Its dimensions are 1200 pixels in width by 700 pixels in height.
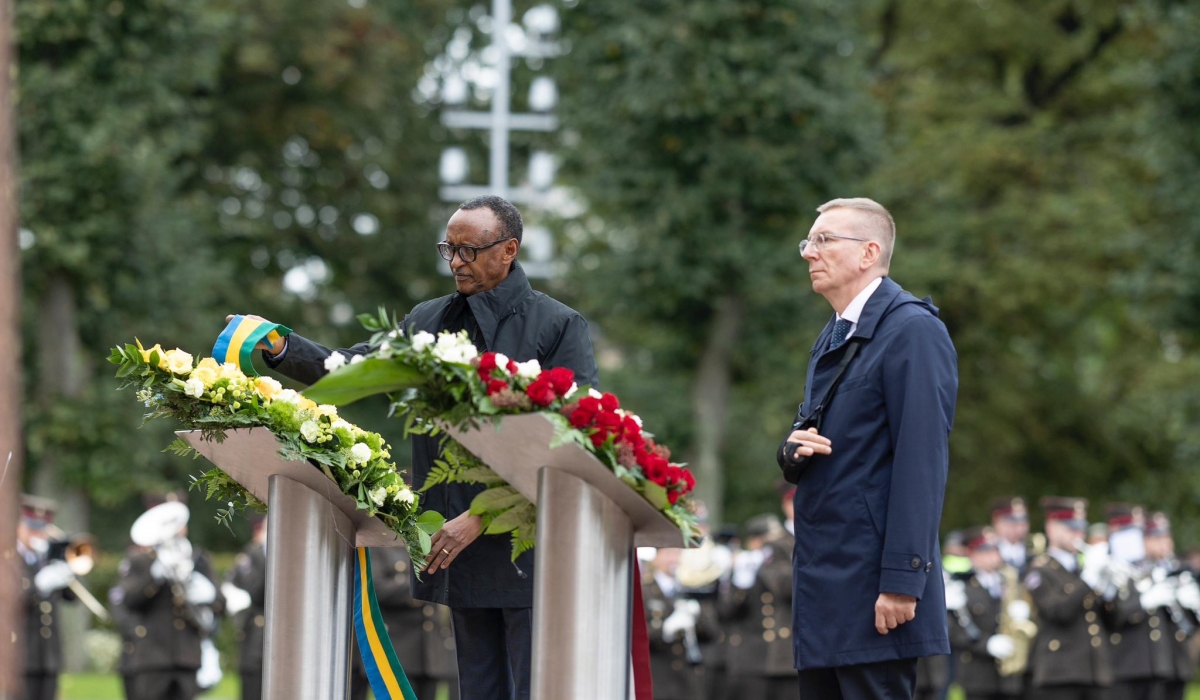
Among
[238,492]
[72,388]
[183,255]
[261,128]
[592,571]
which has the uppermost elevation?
[261,128]

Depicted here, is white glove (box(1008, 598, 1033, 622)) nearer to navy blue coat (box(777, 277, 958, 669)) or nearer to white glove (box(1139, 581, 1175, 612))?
white glove (box(1139, 581, 1175, 612))

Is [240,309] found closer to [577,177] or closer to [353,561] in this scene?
A: [577,177]

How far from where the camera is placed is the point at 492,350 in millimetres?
5590

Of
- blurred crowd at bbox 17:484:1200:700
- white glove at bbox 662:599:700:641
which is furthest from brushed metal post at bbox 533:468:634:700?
white glove at bbox 662:599:700:641

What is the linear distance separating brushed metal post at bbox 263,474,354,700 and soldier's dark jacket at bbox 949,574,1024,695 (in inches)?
441

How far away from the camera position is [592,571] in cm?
437

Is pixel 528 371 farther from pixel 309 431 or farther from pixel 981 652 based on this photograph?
pixel 981 652

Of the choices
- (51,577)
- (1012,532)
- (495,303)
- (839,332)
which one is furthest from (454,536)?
(1012,532)

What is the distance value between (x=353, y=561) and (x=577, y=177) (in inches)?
805

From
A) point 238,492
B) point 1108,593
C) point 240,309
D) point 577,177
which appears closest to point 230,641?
point 240,309

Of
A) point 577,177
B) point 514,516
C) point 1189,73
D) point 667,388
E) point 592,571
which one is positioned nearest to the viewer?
point 592,571

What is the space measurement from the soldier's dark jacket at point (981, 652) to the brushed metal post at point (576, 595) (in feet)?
37.9

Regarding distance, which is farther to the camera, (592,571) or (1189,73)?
(1189,73)

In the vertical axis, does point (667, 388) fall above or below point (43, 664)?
above
